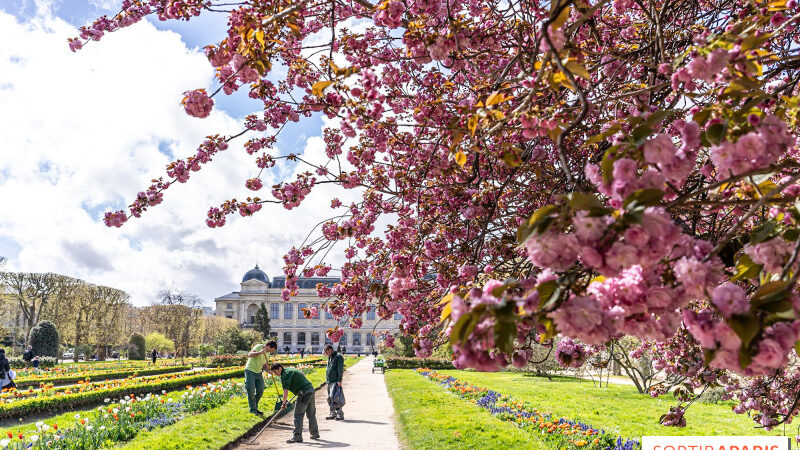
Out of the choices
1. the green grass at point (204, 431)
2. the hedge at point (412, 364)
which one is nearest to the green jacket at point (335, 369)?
the green grass at point (204, 431)

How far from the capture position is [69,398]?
1079cm

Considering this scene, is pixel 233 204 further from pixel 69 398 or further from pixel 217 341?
pixel 217 341

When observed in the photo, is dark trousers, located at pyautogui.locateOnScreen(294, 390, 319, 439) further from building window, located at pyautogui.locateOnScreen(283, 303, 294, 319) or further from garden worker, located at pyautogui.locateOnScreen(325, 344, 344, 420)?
building window, located at pyautogui.locateOnScreen(283, 303, 294, 319)

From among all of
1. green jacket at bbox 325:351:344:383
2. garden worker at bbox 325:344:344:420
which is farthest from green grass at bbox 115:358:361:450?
green jacket at bbox 325:351:344:383

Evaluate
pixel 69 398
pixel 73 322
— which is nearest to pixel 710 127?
pixel 69 398

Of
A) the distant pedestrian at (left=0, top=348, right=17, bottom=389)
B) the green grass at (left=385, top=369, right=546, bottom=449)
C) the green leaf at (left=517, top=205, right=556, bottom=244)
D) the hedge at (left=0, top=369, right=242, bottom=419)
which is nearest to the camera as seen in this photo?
the green leaf at (left=517, top=205, right=556, bottom=244)

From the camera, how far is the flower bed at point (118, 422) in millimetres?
5594

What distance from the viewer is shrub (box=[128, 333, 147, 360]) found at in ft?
106

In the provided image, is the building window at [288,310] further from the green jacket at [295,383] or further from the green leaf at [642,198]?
the green leaf at [642,198]

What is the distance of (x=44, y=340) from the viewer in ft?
85.0

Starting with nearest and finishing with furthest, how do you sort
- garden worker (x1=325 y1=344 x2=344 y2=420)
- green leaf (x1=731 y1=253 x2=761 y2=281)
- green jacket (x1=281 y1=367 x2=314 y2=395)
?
green leaf (x1=731 y1=253 x2=761 y2=281) → green jacket (x1=281 y1=367 x2=314 y2=395) → garden worker (x1=325 y1=344 x2=344 y2=420)

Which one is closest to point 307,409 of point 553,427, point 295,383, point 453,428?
point 295,383

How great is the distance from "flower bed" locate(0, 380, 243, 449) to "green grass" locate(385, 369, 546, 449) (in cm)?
367

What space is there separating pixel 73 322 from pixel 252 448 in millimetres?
29410
